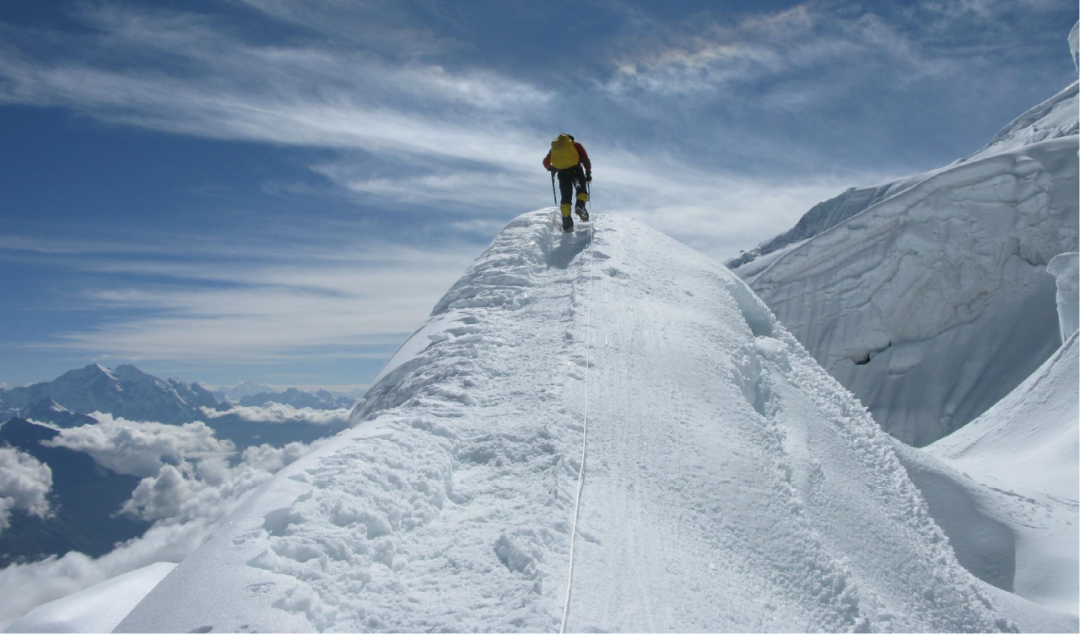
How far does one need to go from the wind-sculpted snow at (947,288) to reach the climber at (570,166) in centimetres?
1530

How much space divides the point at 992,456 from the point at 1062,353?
13.0 feet

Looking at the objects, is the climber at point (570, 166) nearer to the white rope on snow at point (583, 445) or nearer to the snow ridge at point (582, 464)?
the white rope on snow at point (583, 445)

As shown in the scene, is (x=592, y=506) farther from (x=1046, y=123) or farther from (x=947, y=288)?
(x=1046, y=123)

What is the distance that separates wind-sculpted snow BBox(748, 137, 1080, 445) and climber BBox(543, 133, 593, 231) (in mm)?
15300

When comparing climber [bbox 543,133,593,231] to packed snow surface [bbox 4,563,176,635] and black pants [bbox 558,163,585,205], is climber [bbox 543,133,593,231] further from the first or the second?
packed snow surface [bbox 4,563,176,635]

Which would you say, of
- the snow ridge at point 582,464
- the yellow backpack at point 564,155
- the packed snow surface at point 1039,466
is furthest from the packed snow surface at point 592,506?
the yellow backpack at point 564,155

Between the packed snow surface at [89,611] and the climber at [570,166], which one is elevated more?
the climber at [570,166]

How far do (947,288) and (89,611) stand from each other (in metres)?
22.6

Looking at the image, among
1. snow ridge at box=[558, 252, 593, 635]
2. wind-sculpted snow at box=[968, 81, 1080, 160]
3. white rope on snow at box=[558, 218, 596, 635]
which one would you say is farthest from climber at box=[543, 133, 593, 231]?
wind-sculpted snow at box=[968, 81, 1080, 160]

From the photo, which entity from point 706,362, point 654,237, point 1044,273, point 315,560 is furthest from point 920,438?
point 315,560

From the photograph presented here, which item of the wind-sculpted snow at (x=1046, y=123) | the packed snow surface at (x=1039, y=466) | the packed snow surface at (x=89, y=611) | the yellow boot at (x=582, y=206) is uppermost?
the wind-sculpted snow at (x=1046, y=123)

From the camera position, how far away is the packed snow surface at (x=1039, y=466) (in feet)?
17.8

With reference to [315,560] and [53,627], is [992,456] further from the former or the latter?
[53,627]

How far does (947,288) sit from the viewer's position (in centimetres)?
1922
